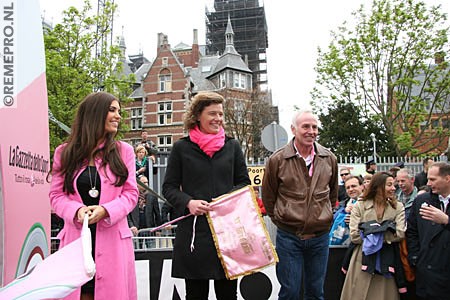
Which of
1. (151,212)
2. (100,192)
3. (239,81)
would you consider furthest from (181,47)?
(100,192)

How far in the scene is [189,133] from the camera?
3486mm

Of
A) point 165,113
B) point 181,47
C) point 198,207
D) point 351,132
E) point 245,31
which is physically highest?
point 245,31

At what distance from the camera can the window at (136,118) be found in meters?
53.6

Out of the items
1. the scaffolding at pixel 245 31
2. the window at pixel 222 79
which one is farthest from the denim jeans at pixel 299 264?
the scaffolding at pixel 245 31

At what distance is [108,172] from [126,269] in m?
0.66

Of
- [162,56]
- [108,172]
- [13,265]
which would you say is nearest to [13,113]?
[108,172]

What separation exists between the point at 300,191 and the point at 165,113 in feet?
160

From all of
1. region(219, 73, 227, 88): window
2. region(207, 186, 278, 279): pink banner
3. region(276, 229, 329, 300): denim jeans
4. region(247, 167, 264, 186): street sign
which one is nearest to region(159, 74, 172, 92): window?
region(219, 73, 227, 88): window

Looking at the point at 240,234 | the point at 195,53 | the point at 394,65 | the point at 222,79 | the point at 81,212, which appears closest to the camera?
the point at 81,212

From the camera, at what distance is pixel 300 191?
3.85 meters

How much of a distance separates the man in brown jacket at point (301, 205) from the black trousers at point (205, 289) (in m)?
0.71

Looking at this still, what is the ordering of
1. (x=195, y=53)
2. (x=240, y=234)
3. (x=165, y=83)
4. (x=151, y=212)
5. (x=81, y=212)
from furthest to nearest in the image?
(x=195, y=53) < (x=165, y=83) < (x=151, y=212) < (x=240, y=234) < (x=81, y=212)

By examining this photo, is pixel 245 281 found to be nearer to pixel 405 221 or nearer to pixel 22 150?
pixel 405 221

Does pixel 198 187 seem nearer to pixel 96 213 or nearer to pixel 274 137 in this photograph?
pixel 96 213
